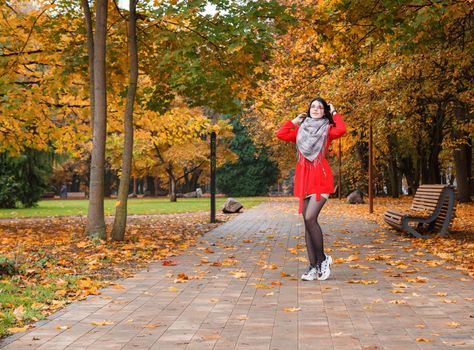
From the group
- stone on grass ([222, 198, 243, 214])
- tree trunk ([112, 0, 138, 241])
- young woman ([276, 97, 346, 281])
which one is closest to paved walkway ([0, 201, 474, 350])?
young woman ([276, 97, 346, 281])

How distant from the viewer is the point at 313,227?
8156mm

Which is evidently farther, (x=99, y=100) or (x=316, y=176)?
(x=99, y=100)

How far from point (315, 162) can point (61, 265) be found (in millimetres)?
4166

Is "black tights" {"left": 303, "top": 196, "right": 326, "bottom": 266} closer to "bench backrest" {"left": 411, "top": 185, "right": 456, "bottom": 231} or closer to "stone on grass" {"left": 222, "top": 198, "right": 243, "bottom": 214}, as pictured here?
"bench backrest" {"left": 411, "top": 185, "right": 456, "bottom": 231}

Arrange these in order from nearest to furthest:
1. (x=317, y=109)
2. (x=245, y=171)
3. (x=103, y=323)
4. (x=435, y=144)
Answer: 1. (x=103, y=323)
2. (x=317, y=109)
3. (x=435, y=144)
4. (x=245, y=171)

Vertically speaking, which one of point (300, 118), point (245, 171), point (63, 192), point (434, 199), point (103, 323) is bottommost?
point (103, 323)

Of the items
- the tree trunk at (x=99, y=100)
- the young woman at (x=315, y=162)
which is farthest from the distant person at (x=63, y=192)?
the young woman at (x=315, y=162)

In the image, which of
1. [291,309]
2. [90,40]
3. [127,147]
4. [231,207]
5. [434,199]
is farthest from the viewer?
[231,207]

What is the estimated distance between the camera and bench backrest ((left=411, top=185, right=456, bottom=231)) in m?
13.0

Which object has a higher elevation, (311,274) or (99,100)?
(99,100)

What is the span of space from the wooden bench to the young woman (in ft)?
18.2

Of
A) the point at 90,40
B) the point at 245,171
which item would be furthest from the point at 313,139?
the point at 245,171

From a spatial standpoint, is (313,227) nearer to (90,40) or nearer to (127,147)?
(127,147)

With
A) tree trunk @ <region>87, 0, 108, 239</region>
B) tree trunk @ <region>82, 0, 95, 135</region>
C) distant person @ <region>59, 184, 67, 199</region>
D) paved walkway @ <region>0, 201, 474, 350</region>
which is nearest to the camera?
paved walkway @ <region>0, 201, 474, 350</region>
